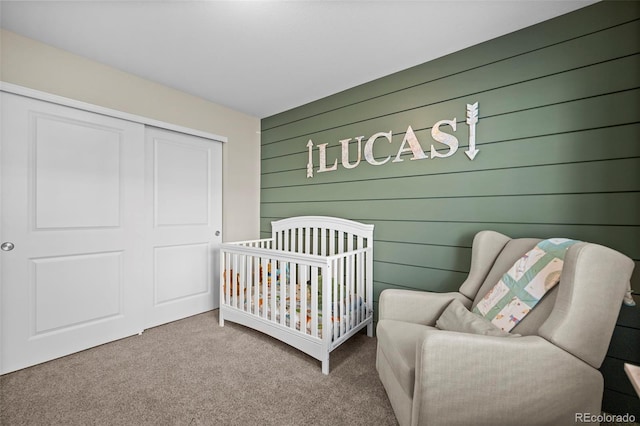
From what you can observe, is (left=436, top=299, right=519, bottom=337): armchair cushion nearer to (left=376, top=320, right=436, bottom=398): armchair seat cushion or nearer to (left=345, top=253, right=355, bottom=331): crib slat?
(left=376, top=320, right=436, bottom=398): armchair seat cushion

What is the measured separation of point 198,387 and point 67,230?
62.2 inches

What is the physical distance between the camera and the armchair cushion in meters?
1.25

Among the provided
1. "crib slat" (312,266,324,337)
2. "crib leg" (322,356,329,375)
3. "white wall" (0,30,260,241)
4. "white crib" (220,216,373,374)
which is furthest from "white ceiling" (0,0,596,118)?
"crib leg" (322,356,329,375)

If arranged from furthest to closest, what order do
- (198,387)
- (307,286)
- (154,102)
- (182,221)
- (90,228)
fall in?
(182,221) < (154,102) < (307,286) < (90,228) < (198,387)

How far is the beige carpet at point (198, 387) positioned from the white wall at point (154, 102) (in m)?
1.43

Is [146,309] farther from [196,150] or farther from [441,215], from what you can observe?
[441,215]

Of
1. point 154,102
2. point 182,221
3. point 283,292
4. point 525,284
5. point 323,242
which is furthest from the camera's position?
point 182,221

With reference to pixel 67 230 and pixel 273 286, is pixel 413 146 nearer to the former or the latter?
pixel 273 286

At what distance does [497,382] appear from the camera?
A: 1.02 metres

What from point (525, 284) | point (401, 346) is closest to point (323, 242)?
point (401, 346)

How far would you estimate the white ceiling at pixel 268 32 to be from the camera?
1.59m

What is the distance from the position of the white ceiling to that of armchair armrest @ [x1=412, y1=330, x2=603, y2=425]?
71.6 inches

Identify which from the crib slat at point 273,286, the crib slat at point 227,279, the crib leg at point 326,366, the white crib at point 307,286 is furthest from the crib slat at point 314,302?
the crib slat at point 227,279

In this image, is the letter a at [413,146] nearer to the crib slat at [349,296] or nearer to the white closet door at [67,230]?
the crib slat at [349,296]
